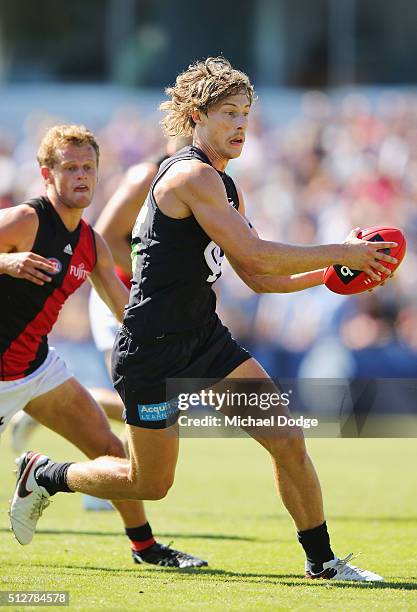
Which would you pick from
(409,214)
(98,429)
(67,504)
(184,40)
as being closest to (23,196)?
(184,40)

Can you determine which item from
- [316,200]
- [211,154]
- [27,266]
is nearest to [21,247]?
[27,266]

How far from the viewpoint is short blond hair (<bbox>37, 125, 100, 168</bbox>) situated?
6215 millimetres

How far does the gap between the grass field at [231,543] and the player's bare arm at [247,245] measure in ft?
4.98

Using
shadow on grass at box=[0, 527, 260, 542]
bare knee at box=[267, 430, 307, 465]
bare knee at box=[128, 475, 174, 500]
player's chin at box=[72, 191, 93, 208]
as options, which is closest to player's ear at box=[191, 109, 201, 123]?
player's chin at box=[72, 191, 93, 208]

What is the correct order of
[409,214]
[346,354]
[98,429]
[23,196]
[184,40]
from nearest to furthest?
[98,429], [346,354], [409,214], [23,196], [184,40]

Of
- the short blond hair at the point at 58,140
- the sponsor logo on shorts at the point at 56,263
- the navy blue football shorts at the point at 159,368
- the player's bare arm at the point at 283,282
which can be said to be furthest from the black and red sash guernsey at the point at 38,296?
the player's bare arm at the point at 283,282

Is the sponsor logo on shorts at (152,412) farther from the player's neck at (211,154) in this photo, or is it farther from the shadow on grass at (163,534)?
the shadow on grass at (163,534)

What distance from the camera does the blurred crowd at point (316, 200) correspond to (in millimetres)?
13844

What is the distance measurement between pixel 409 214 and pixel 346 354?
7.78 feet

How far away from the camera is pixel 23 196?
16.9 meters

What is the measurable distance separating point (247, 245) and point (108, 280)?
4.33 feet

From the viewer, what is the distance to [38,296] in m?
6.05

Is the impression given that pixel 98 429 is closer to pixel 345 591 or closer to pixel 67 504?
pixel 345 591

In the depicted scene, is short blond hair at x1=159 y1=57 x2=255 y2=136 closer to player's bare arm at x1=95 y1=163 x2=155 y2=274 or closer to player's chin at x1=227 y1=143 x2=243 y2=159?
player's chin at x1=227 y1=143 x2=243 y2=159
